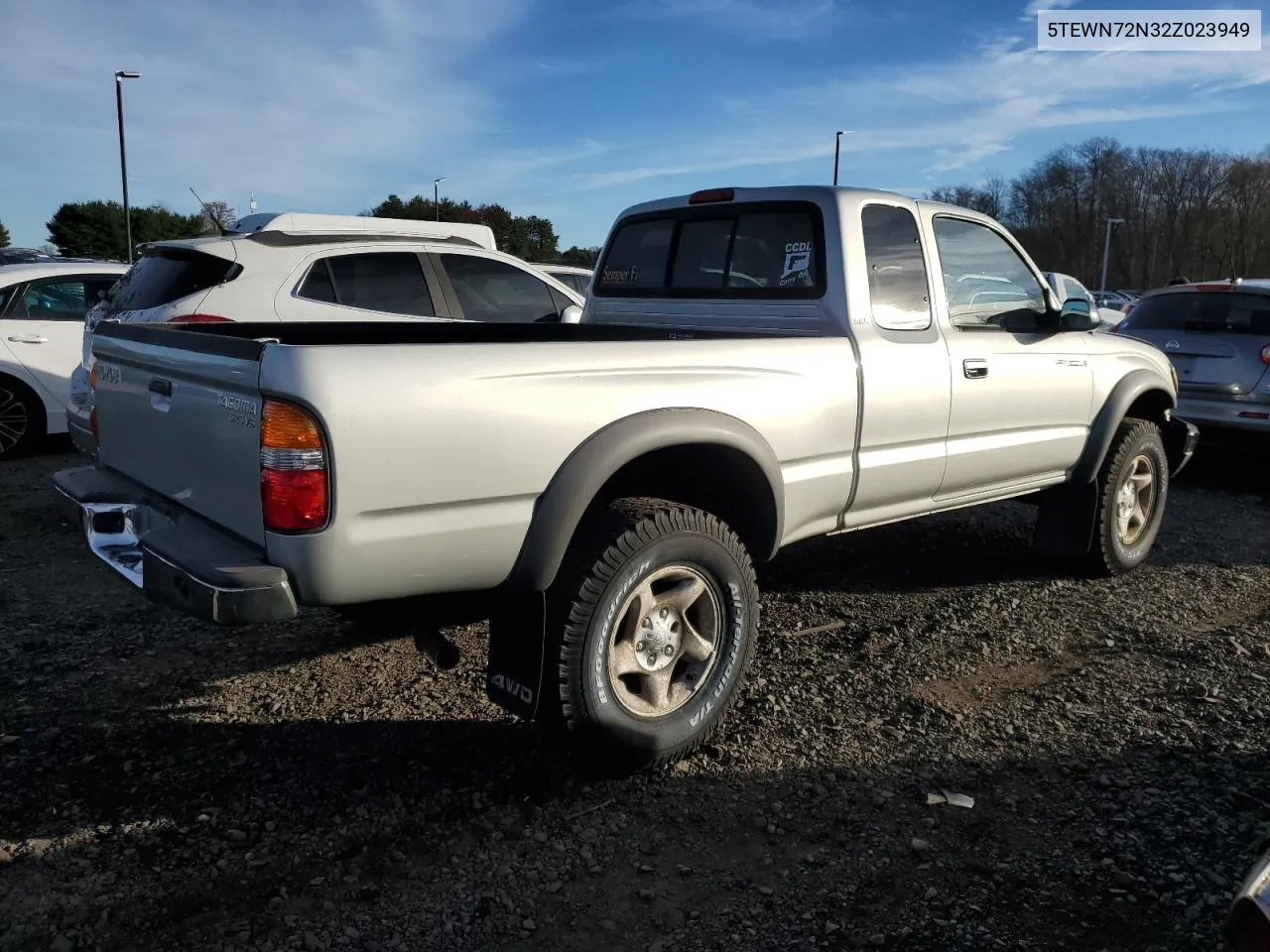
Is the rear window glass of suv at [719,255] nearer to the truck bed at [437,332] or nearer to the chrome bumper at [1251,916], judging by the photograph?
the truck bed at [437,332]

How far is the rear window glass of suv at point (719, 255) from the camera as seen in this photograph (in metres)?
4.07

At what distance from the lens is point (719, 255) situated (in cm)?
446

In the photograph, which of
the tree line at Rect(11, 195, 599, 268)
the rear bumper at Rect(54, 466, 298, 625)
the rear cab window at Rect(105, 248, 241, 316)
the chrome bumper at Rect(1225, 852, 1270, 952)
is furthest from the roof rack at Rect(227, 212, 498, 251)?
the tree line at Rect(11, 195, 599, 268)

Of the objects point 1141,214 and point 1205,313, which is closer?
point 1205,313

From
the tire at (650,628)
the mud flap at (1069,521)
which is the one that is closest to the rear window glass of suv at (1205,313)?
the mud flap at (1069,521)

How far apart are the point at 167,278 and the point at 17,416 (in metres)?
2.49

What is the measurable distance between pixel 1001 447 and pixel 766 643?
138 cm

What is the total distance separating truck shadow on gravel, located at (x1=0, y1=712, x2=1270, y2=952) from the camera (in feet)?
8.16

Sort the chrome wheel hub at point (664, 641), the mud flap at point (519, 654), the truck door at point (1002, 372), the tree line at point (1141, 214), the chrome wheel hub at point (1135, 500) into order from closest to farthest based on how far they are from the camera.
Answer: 1. the mud flap at point (519, 654)
2. the chrome wheel hub at point (664, 641)
3. the truck door at point (1002, 372)
4. the chrome wheel hub at point (1135, 500)
5. the tree line at point (1141, 214)

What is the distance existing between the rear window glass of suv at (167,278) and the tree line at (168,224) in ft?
88.5

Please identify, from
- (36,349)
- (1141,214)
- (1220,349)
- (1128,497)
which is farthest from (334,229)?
(1141,214)

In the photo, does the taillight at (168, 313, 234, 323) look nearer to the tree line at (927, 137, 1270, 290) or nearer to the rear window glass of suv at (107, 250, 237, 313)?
the rear window glass of suv at (107, 250, 237, 313)

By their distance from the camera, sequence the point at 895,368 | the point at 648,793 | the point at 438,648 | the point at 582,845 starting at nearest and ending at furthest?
the point at 582,845 → the point at 438,648 → the point at 648,793 → the point at 895,368

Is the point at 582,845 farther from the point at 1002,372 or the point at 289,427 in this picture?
the point at 1002,372
